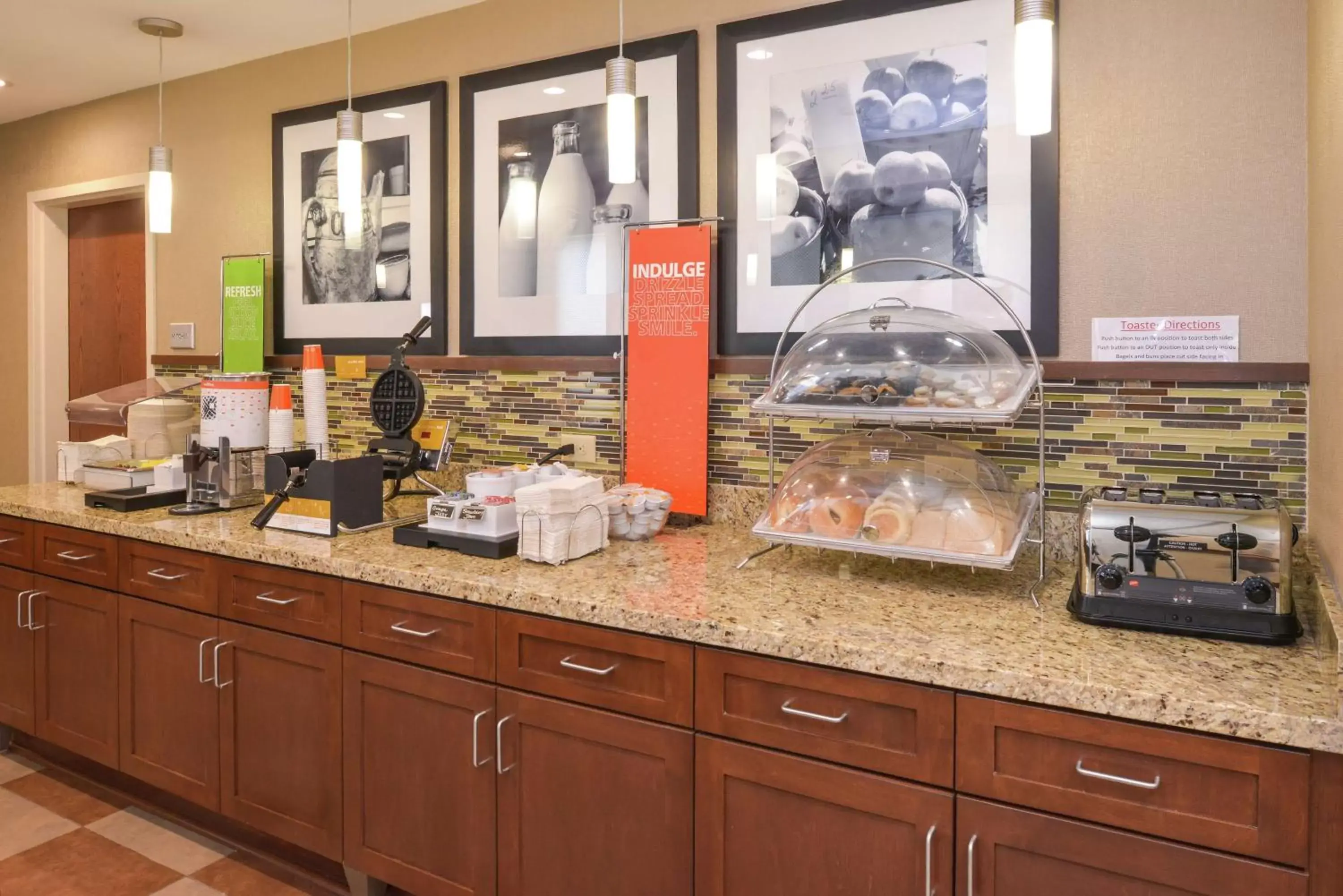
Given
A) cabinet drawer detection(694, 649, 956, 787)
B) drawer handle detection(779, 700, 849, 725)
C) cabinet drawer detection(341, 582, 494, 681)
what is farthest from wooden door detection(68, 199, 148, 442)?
drawer handle detection(779, 700, 849, 725)

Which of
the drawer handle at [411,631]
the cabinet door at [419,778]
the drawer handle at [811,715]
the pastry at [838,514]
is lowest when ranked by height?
the cabinet door at [419,778]

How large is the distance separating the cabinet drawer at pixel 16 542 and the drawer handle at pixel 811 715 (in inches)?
99.8

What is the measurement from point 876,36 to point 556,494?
1389 millimetres

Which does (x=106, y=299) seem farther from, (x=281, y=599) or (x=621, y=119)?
(x=621, y=119)

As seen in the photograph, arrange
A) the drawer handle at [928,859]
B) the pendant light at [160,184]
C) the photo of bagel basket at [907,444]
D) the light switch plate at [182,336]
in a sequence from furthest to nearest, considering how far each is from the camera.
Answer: the light switch plate at [182,336] < the pendant light at [160,184] < the photo of bagel basket at [907,444] < the drawer handle at [928,859]

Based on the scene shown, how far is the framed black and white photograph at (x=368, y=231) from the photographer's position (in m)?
2.99

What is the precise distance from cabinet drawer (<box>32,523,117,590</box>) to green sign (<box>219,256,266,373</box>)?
0.87 meters

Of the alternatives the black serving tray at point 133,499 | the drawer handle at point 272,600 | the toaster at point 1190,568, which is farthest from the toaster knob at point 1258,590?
the black serving tray at point 133,499

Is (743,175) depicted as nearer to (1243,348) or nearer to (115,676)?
(1243,348)

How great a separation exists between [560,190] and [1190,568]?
201 centimetres

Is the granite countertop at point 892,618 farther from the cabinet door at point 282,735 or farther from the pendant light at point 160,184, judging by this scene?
the pendant light at point 160,184

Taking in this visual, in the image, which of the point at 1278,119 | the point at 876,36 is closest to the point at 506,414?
the point at 876,36

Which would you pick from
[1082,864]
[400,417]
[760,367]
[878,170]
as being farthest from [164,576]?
[1082,864]

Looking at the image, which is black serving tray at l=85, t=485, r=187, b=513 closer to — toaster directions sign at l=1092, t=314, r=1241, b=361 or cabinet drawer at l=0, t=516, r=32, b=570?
cabinet drawer at l=0, t=516, r=32, b=570
